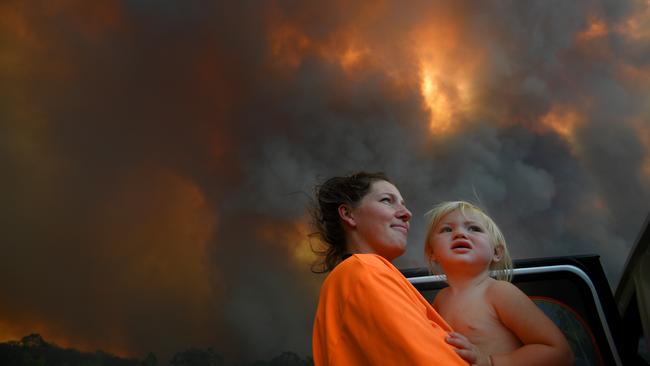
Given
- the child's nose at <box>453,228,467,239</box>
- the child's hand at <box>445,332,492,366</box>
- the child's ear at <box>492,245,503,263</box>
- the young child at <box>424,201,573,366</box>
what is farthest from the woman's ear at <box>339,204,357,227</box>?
the child's hand at <box>445,332,492,366</box>

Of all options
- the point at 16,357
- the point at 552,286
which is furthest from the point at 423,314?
the point at 16,357

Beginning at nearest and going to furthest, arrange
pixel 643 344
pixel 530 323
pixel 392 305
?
pixel 392 305 → pixel 530 323 → pixel 643 344

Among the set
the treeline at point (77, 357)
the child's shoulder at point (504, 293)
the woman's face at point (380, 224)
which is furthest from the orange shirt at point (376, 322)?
the treeline at point (77, 357)

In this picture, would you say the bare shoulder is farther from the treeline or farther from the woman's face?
the treeline

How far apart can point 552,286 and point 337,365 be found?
934 millimetres

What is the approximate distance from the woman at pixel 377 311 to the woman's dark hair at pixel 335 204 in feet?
A: 0.37

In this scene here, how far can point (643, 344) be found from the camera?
205cm

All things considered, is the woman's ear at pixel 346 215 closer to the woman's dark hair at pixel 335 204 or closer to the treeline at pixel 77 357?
the woman's dark hair at pixel 335 204

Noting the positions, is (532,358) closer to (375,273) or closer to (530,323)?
(530,323)

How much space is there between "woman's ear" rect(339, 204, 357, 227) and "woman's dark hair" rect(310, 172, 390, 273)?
0.08ft

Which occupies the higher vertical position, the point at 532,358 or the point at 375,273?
the point at 375,273

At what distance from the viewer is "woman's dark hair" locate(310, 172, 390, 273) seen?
2287 millimetres

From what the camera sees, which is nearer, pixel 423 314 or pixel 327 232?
pixel 423 314

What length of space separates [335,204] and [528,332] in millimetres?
970
